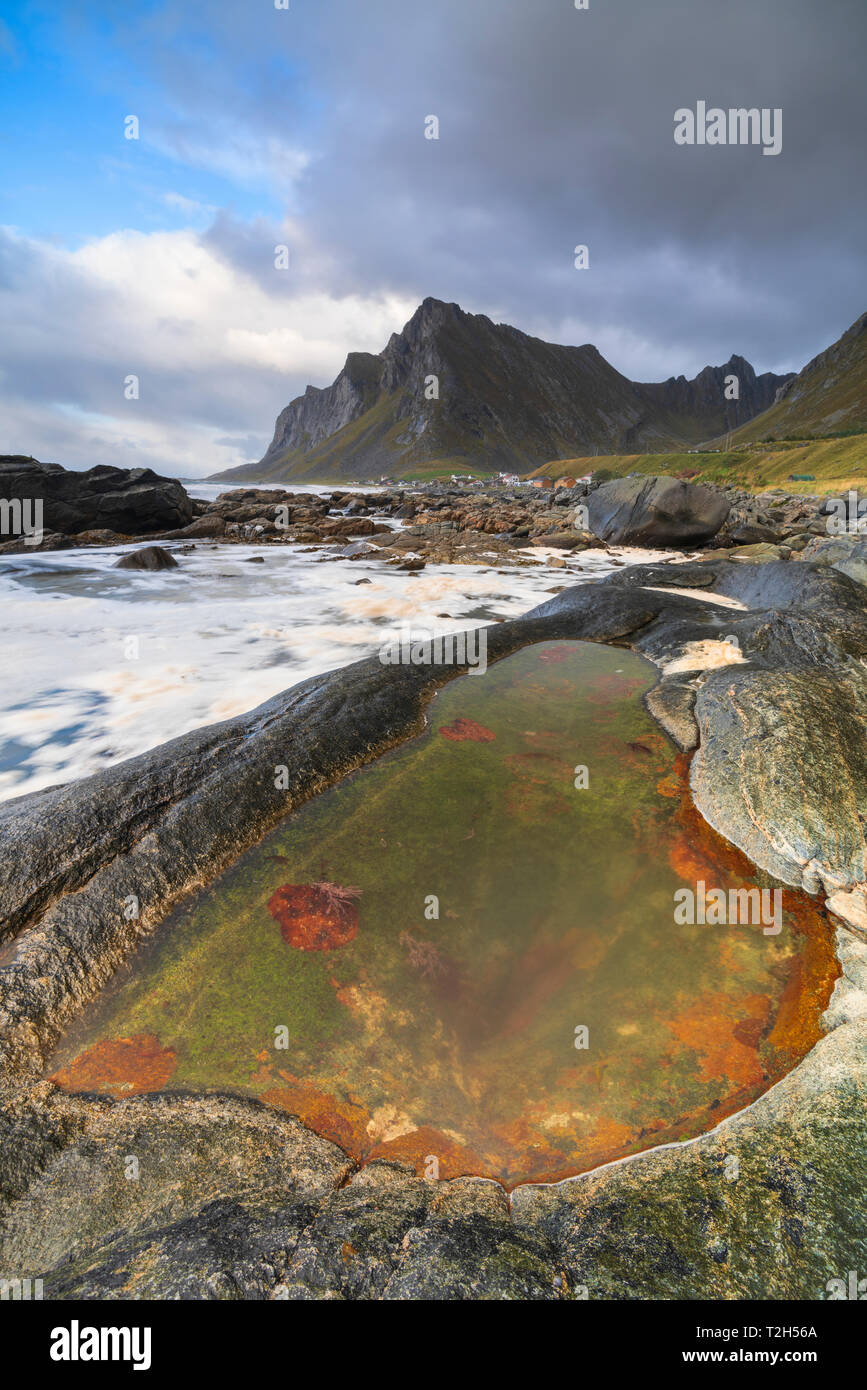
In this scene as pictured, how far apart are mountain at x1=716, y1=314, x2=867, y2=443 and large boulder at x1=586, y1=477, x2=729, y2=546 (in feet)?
402

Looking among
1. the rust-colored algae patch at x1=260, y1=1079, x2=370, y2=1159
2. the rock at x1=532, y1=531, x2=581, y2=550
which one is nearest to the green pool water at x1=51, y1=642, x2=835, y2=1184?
the rust-colored algae patch at x1=260, y1=1079, x2=370, y2=1159

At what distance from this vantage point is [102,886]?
4.06 meters

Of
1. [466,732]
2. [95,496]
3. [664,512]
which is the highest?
[95,496]

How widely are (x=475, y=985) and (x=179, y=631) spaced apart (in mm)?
11957

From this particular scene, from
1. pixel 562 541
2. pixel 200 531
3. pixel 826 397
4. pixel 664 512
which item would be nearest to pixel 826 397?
pixel 826 397

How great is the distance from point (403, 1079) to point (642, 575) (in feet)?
41.8

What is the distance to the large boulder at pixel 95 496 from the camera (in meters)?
31.7

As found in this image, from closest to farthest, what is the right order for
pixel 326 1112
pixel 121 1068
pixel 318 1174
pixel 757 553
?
1. pixel 318 1174
2. pixel 326 1112
3. pixel 121 1068
4. pixel 757 553

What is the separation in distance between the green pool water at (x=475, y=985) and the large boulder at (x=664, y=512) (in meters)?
23.6

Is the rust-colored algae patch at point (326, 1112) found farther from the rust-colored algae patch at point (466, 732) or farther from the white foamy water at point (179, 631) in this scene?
the white foamy water at point (179, 631)

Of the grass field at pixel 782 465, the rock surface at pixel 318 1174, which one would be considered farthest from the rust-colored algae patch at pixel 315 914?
the grass field at pixel 782 465

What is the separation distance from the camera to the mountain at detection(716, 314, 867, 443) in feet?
419

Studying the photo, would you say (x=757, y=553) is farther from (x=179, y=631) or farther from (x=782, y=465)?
(x=782, y=465)

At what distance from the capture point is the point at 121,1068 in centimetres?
307
